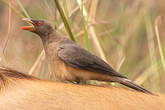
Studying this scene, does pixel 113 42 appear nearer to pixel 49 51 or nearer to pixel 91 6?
pixel 91 6

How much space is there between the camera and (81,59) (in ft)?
8.45

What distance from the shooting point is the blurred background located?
308 centimetres

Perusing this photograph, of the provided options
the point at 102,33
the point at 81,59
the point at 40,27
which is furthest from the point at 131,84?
the point at 102,33

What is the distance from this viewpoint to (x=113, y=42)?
13.6 feet

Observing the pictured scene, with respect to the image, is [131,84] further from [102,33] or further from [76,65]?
[102,33]

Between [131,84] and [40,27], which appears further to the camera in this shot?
[40,27]

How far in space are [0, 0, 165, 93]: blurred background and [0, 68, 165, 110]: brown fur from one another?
2.59ft

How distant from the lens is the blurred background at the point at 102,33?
121 inches

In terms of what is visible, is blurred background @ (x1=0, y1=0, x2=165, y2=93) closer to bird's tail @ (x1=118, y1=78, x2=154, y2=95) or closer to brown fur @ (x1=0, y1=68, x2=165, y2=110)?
bird's tail @ (x1=118, y1=78, x2=154, y2=95)

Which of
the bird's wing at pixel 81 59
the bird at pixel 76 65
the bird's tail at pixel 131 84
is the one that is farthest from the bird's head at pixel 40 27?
the bird's tail at pixel 131 84

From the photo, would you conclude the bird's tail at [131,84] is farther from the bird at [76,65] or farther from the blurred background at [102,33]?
the blurred background at [102,33]

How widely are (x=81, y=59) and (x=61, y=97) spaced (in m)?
0.75

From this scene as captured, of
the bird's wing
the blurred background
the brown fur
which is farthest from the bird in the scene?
the brown fur

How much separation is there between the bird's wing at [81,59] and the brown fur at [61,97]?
1.37ft
